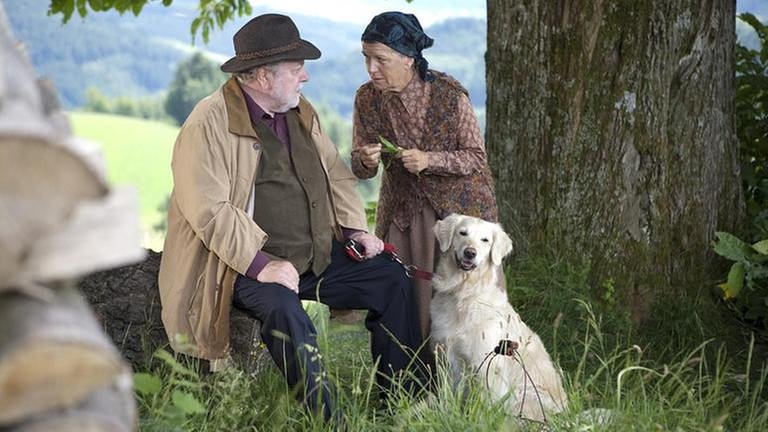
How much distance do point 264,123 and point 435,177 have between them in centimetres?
99

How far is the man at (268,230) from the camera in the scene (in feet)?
16.4

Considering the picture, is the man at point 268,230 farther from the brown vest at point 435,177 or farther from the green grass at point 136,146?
the green grass at point 136,146

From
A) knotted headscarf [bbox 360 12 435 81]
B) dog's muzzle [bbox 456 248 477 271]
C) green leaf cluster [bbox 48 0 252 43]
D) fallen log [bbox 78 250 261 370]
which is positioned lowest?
fallen log [bbox 78 250 261 370]

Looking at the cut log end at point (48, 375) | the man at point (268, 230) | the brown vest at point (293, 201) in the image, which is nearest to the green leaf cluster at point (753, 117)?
the man at point (268, 230)

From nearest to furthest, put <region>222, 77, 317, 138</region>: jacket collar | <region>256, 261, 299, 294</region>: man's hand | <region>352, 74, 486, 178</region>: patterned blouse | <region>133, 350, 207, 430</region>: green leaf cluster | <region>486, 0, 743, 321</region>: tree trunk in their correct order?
<region>133, 350, 207, 430</region>: green leaf cluster → <region>256, 261, 299, 294</region>: man's hand → <region>222, 77, 317, 138</region>: jacket collar → <region>352, 74, 486, 178</region>: patterned blouse → <region>486, 0, 743, 321</region>: tree trunk

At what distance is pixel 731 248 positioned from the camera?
247 inches

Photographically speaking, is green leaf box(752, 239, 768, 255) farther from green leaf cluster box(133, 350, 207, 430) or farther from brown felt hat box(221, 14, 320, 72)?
green leaf cluster box(133, 350, 207, 430)

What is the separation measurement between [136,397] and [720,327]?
3.70 m

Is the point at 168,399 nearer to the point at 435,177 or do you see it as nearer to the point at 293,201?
the point at 293,201

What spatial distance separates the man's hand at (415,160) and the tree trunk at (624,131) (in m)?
1.56

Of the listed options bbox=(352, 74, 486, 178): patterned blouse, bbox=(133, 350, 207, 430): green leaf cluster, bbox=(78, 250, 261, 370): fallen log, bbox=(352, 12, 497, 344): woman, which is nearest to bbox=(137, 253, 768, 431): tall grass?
bbox=(133, 350, 207, 430): green leaf cluster

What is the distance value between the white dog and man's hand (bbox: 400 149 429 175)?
11.7 inches

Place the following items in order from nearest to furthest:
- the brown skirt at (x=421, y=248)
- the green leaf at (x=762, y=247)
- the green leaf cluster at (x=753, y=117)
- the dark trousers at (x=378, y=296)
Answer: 1. the dark trousers at (x=378, y=296)
2. the brown skirt at (x=421, y=248)
3. the green leaf at (x=762, y=247)
4. the green leaf cluster at (x=753, y=117)

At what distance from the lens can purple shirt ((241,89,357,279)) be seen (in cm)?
505
